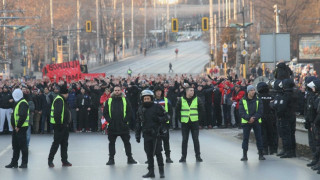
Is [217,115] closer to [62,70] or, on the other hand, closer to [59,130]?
[62,70]

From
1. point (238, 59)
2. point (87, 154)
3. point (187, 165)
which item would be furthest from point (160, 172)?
point (238, 59)

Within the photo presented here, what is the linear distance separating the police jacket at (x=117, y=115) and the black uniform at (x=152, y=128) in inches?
85.4

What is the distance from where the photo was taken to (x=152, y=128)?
15953mm

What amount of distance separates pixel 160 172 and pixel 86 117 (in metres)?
15.9

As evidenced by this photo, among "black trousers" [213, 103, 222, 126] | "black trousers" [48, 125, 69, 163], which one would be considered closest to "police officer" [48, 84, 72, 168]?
"black trousers" [48, 125, 69, 163]

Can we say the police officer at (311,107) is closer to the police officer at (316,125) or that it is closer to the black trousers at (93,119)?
the police officer at (316,125)

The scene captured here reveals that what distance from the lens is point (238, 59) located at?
6538 cm

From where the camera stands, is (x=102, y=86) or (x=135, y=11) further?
(x=135, y=11)

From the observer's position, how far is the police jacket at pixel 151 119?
15938 millimetres

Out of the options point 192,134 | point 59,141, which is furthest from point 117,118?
point 192,134

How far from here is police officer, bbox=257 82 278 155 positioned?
20.2 metres

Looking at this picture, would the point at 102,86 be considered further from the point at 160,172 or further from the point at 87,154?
the point at 160,172

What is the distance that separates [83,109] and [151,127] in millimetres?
15566

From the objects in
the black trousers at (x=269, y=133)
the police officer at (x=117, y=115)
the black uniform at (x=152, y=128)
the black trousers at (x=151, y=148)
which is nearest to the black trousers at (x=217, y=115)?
the black trousers at (x=269, y=133)
